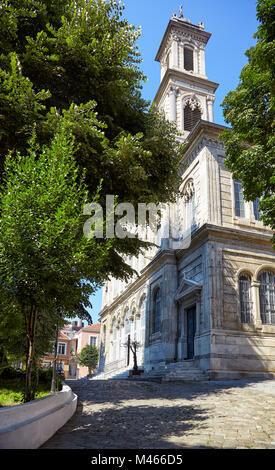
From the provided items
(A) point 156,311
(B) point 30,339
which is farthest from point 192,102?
(B) point 30,339

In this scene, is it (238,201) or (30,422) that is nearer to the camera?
(30,422)

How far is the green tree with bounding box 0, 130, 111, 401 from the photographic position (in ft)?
18.6

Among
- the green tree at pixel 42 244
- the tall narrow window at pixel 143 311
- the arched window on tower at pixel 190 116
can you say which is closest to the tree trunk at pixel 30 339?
the green tree at pixel 42 244

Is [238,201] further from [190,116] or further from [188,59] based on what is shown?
[188,59]

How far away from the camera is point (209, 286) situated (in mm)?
16750

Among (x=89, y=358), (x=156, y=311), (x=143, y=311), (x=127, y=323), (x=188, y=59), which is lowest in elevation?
(x=89, y=358)

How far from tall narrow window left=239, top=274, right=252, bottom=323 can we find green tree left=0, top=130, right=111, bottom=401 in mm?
12526

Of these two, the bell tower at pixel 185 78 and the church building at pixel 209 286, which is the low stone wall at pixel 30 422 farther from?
the bell tower at pixel 185 78

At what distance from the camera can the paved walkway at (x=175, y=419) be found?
17.8ft

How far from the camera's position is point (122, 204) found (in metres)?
10.7

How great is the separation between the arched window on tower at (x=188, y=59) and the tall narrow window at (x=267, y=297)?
23657 millimetres

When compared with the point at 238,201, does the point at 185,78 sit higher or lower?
higher

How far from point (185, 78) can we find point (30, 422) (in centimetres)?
3209

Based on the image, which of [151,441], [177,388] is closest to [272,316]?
[177,388]
